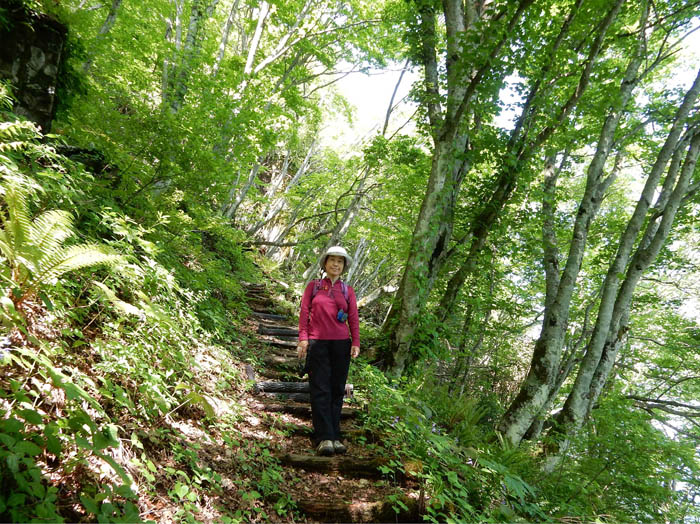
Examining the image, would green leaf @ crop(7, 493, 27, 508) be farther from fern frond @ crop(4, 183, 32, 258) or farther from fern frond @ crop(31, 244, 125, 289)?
fern frond @ crop(4, 183, 32, 258)

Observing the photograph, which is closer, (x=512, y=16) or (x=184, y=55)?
(x=512, y=16)

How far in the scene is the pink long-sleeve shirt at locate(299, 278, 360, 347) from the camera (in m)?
3.84

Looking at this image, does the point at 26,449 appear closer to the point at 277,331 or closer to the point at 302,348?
the point at 302,348

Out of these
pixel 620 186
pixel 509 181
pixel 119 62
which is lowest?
pixel 509 181

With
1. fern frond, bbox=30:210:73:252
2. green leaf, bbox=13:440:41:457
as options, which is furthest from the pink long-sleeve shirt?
green leaf, bbox=13:440:41:457

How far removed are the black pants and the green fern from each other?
2.25m

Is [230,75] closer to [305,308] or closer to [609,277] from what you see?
[305,308]

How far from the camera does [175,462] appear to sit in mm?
2393

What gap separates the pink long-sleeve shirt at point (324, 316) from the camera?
3838 mm

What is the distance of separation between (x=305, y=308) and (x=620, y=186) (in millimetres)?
14405

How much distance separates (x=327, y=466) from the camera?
330cm

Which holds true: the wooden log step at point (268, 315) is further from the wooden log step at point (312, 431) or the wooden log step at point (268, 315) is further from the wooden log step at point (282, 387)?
the wooden log step at point (312, 431)

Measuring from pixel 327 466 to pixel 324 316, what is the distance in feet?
4.79

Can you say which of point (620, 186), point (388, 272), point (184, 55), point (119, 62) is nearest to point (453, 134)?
point (184, 55)
